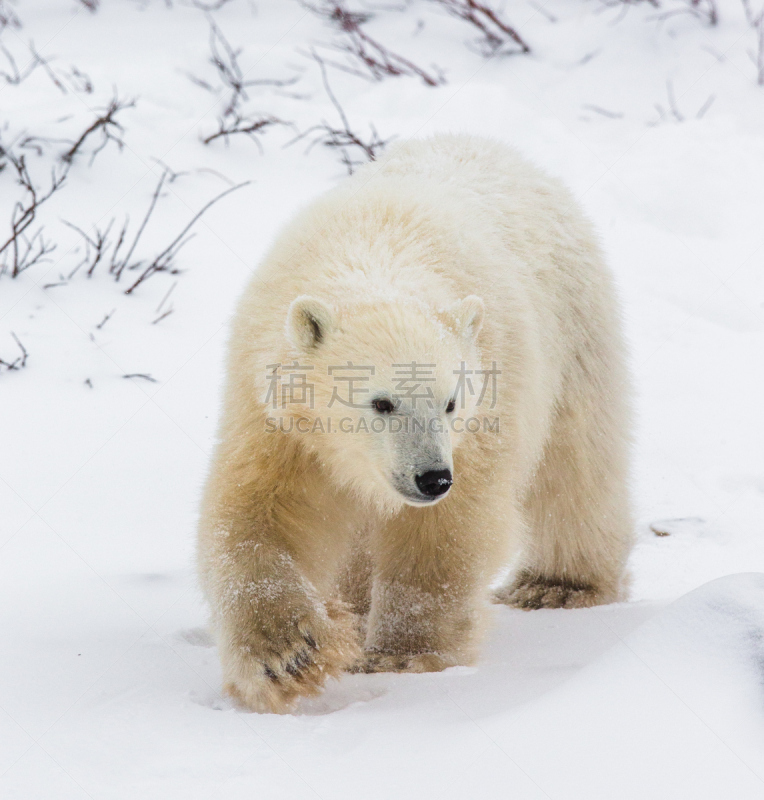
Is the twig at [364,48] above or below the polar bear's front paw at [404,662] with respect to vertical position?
above

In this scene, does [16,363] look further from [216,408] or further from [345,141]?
[345,141]

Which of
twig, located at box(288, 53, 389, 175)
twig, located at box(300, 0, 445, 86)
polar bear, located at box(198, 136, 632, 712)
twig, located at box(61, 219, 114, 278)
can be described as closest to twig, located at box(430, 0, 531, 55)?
twig, located at box(300, 0, 445, 86)

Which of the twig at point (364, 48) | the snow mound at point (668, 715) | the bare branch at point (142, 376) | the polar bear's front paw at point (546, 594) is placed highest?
the twig at point (364, 48)

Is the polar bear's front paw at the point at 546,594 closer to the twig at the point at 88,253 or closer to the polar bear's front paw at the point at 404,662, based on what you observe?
the polar bear's front paw at the point at 404,662

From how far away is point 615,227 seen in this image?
7.06 metres

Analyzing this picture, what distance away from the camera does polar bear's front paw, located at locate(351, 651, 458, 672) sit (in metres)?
3.02

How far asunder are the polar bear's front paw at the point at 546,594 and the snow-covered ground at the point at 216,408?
10.3 inches

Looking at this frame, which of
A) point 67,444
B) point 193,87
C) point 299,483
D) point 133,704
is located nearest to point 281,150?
point 193,87

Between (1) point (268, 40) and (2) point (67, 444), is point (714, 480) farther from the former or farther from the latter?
(1) point (268, 40)

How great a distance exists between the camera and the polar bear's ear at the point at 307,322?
267 centimetres

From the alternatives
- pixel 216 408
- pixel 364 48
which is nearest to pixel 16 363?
pixel 216 408

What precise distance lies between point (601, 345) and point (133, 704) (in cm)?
234

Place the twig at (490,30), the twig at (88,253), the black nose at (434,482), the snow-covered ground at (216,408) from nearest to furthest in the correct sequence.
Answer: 1. the snow-covered ground at (216,408)
2. the black nose at (434,482)
3. the twig at (88,253)
4. the twig at (490,30)

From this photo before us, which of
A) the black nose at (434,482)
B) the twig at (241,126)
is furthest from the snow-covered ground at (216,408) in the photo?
the black nose at (434,482)
